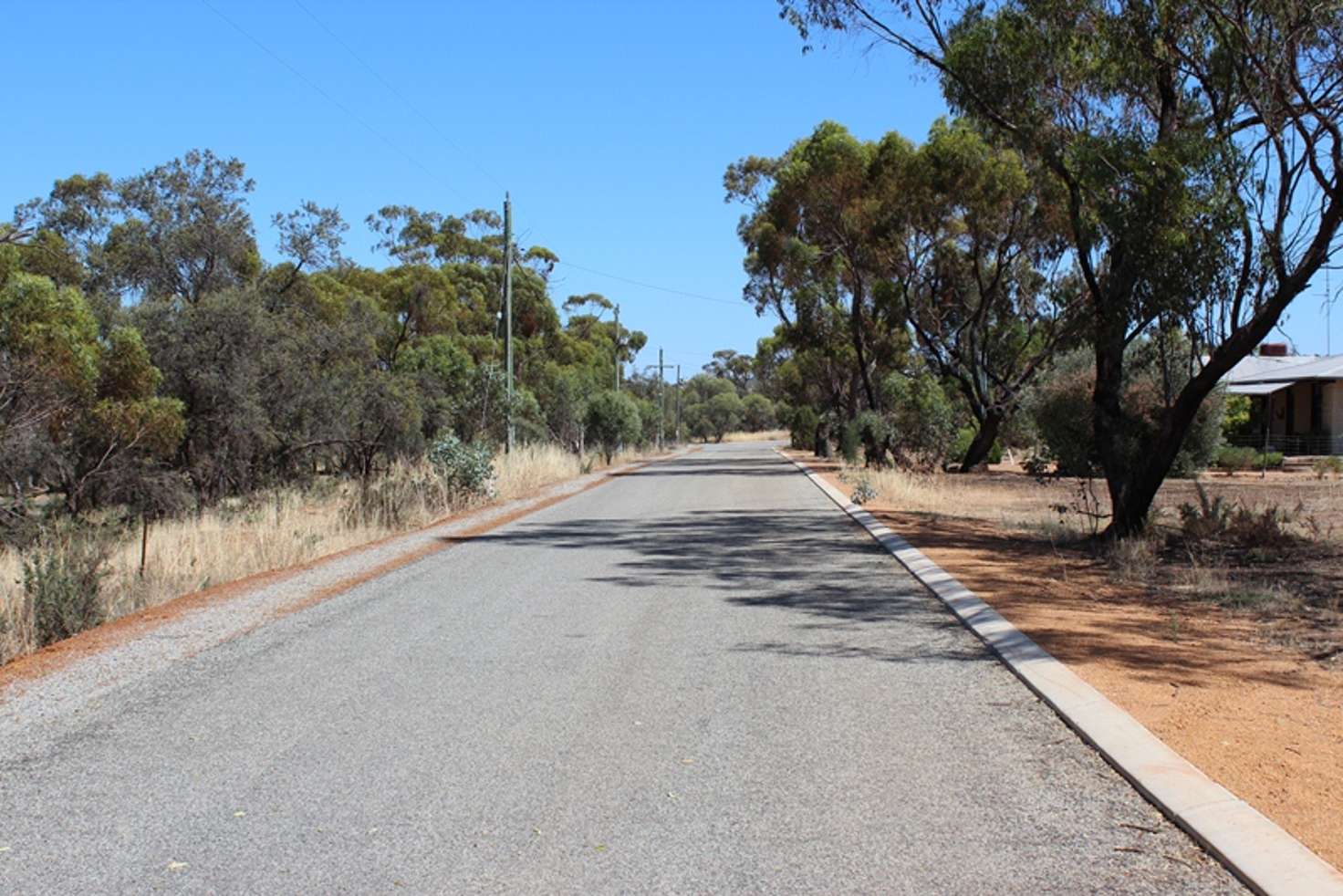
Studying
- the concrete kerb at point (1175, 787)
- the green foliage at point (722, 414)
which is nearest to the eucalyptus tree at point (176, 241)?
the concrete kerb at point (1175, 787)

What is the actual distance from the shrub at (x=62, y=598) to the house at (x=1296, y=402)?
37150 millimetres

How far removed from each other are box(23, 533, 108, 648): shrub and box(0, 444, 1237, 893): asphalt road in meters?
1.70

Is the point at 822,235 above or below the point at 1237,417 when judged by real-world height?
above

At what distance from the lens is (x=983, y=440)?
38188mm

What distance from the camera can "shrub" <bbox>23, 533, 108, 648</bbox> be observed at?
975cm

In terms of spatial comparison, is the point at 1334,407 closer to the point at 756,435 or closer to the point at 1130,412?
the point at 1130,412

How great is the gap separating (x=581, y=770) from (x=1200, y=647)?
17.3 feet

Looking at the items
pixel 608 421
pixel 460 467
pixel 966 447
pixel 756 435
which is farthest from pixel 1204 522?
pixel 756 435

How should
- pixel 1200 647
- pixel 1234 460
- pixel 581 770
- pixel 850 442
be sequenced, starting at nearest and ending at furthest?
pixel 581 770 < pixel 1200 647 < pixel 1234 460 < pixel 850 442

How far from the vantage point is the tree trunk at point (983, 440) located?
37438 mm

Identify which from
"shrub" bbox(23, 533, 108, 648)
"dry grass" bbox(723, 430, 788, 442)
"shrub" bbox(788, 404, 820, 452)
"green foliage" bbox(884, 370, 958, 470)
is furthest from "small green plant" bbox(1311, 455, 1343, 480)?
"dry grass" bbox(723, 430, 788, 442)

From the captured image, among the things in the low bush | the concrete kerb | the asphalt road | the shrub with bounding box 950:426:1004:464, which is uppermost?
the shrub with bounding box 950:426:1004:464

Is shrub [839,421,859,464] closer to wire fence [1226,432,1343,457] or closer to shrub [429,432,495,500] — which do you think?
wire fence [1226,432,1343,457]

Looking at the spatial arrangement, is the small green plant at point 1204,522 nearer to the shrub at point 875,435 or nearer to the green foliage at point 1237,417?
the shrub at point 875,435
